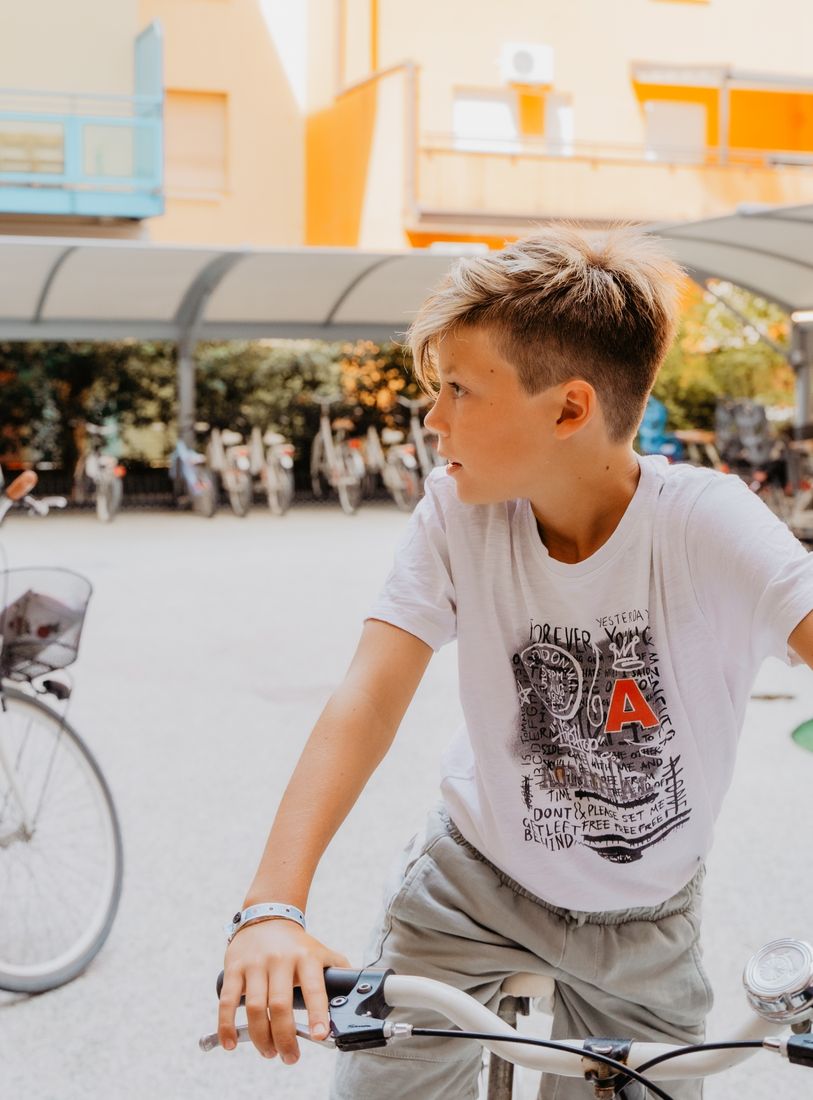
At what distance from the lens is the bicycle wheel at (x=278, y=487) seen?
1806 centimetres

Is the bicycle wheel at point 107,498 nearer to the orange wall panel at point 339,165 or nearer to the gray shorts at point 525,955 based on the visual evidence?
the orange wall panel at point 339,165

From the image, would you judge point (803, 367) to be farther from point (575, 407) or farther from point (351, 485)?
point (575, 407)

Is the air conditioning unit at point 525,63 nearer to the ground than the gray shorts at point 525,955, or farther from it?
farther from it

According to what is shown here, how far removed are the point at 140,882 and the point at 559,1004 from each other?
2966mm

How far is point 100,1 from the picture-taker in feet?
80.1

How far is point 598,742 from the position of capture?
6.00 feet

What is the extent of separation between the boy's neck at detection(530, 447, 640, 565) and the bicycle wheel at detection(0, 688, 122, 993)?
224 centimetres

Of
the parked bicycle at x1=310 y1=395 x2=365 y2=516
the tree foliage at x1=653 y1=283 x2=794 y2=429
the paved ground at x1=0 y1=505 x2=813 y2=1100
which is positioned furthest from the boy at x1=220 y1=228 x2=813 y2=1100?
the tree foliage at x1=653 y1=283 x2=794 y2=429

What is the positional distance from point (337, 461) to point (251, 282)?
250 cm

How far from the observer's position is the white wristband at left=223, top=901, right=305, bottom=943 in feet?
4.85

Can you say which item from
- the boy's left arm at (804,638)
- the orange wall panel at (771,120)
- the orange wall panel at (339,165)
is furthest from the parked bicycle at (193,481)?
the orange wall panel at (771,120)

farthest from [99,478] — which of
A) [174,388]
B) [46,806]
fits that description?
[46,806]

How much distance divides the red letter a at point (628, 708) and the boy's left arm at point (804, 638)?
23cm

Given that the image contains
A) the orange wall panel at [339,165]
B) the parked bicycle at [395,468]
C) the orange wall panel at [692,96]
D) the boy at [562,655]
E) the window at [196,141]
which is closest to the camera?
the boy at [562,655]
